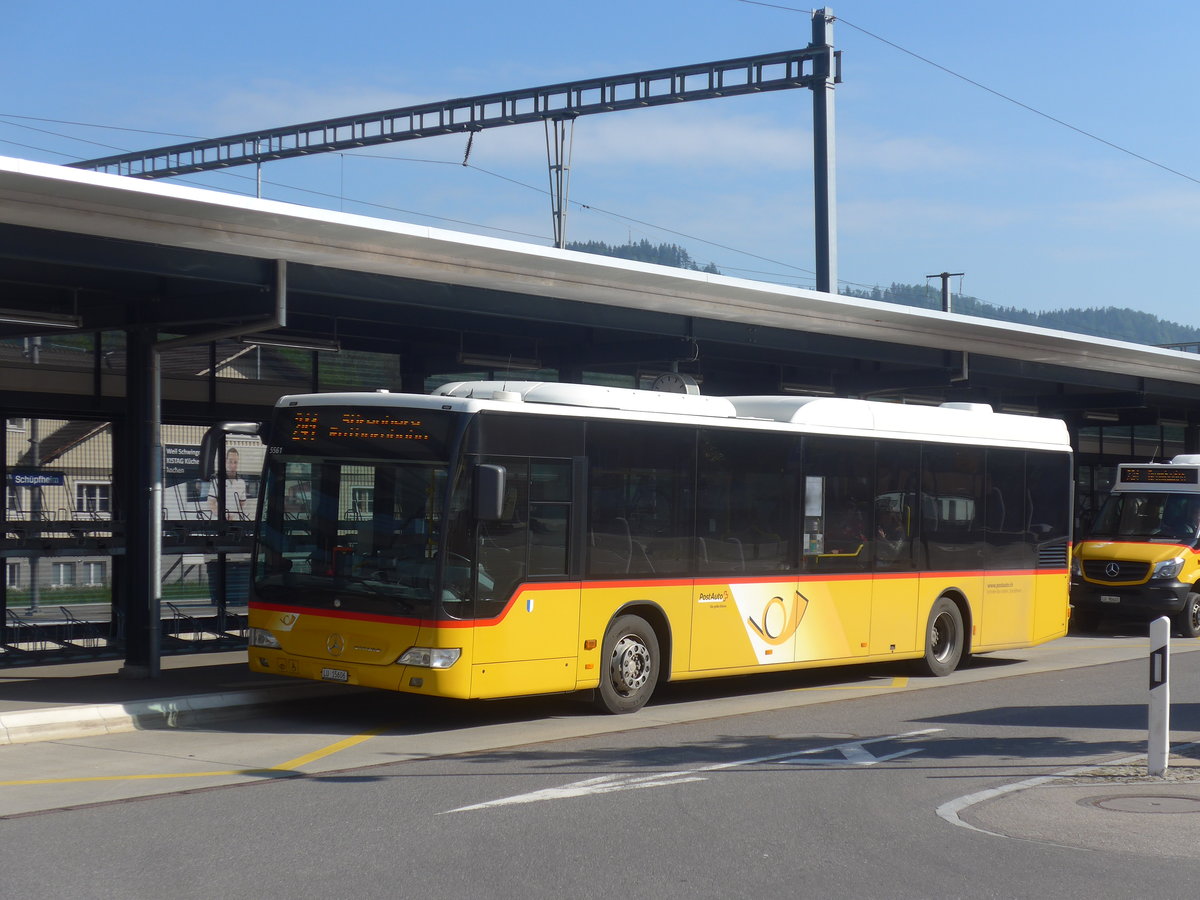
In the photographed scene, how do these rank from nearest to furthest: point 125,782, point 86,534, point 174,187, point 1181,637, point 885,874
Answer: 1. point 885,874
2. point 125,782
3. point 174,187
4. point 86,534
5. point 1181,637

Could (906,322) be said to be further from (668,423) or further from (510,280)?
(668,423)

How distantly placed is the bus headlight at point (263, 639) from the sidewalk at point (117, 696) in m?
0.69

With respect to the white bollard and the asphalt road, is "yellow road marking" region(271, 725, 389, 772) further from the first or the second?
the white bollard

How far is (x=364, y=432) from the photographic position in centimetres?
1258

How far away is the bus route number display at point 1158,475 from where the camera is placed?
24.8 m

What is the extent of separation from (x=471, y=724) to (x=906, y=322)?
39.2ft

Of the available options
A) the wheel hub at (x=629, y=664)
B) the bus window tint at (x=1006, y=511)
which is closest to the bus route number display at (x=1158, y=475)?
the bus window tint at (x=1006, y=511)

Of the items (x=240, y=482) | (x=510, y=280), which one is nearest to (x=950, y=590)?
(x=510, y=280)

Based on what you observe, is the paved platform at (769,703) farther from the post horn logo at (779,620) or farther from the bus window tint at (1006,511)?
the bus window tint at (1006,511)

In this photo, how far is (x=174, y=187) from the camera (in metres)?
12.5

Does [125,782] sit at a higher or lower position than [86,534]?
lower

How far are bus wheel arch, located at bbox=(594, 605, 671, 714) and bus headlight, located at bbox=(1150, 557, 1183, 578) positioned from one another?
12876 mm

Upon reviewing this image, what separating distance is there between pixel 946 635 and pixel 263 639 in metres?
8.52

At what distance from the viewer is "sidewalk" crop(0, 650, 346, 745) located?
1174 cm
